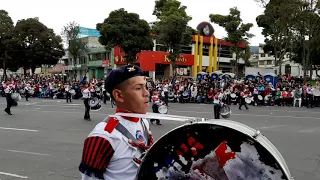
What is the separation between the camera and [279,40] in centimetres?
3250

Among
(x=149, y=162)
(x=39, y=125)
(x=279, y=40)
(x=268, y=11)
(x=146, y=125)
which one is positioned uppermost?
(x=268, y=11)

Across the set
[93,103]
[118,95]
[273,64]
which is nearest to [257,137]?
[118,95]

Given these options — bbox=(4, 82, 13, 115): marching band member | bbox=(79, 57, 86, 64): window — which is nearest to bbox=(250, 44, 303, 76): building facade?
bbox=(79, 57, 86, 64): window

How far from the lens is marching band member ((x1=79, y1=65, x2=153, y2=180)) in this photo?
2131 millimetres

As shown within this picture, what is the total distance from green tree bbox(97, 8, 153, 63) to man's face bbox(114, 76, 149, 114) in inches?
1277

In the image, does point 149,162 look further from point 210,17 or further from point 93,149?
point 210,17

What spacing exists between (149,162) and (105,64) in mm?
48572

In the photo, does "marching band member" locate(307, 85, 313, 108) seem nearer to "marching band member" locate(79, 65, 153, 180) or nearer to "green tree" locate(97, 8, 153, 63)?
"green tree" locate(97, 8, 153, 63)

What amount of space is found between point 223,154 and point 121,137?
649mm

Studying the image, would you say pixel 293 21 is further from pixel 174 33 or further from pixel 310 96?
pixel 174 33

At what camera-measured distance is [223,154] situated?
197 cm

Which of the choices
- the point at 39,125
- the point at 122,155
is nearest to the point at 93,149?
the point at 122,155

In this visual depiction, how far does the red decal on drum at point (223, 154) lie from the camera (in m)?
1.95

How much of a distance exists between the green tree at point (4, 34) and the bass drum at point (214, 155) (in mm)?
55944
